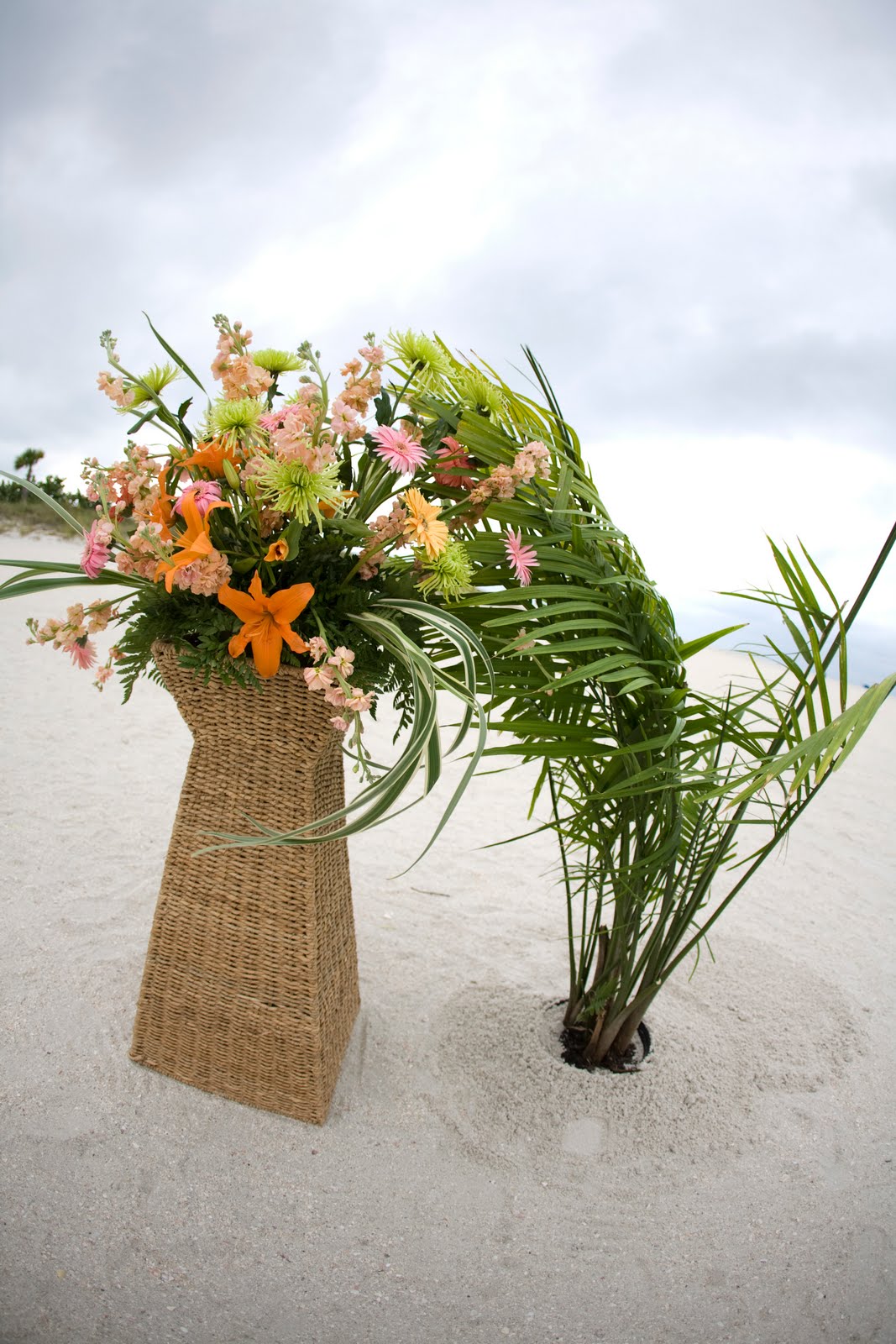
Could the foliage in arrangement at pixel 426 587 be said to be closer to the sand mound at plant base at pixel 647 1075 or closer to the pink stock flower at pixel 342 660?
the pink stock flower at pixel 342 660

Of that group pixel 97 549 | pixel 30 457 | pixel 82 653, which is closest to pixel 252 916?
pixel 82 653

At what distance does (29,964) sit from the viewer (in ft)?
6.56

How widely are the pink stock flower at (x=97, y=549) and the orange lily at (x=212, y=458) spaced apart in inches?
5.7

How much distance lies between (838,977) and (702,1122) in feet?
3.16

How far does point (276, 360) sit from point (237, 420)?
206 mm

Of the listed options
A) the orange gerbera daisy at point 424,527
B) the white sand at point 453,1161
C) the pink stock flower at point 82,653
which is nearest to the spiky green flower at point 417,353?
the orange gerbera daisy at point 424,527

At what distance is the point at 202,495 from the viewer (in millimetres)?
1116

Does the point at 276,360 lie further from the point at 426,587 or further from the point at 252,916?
the point at 252,916

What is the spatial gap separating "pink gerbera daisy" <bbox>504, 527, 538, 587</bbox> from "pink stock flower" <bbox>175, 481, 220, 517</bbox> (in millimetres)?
431

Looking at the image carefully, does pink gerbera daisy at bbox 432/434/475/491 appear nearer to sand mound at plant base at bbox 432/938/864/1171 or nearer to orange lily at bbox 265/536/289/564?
orange lily at bbox 265/536/289/564

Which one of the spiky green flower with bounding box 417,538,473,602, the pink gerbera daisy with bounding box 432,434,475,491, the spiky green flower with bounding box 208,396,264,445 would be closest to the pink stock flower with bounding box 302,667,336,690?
the spiky green flower with bounding box 417,538,473,602

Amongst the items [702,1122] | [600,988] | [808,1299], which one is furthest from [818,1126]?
[600,988]

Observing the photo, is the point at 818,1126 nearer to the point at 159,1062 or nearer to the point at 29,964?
the point at 159,1062

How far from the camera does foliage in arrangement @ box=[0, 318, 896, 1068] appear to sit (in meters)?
1.12
